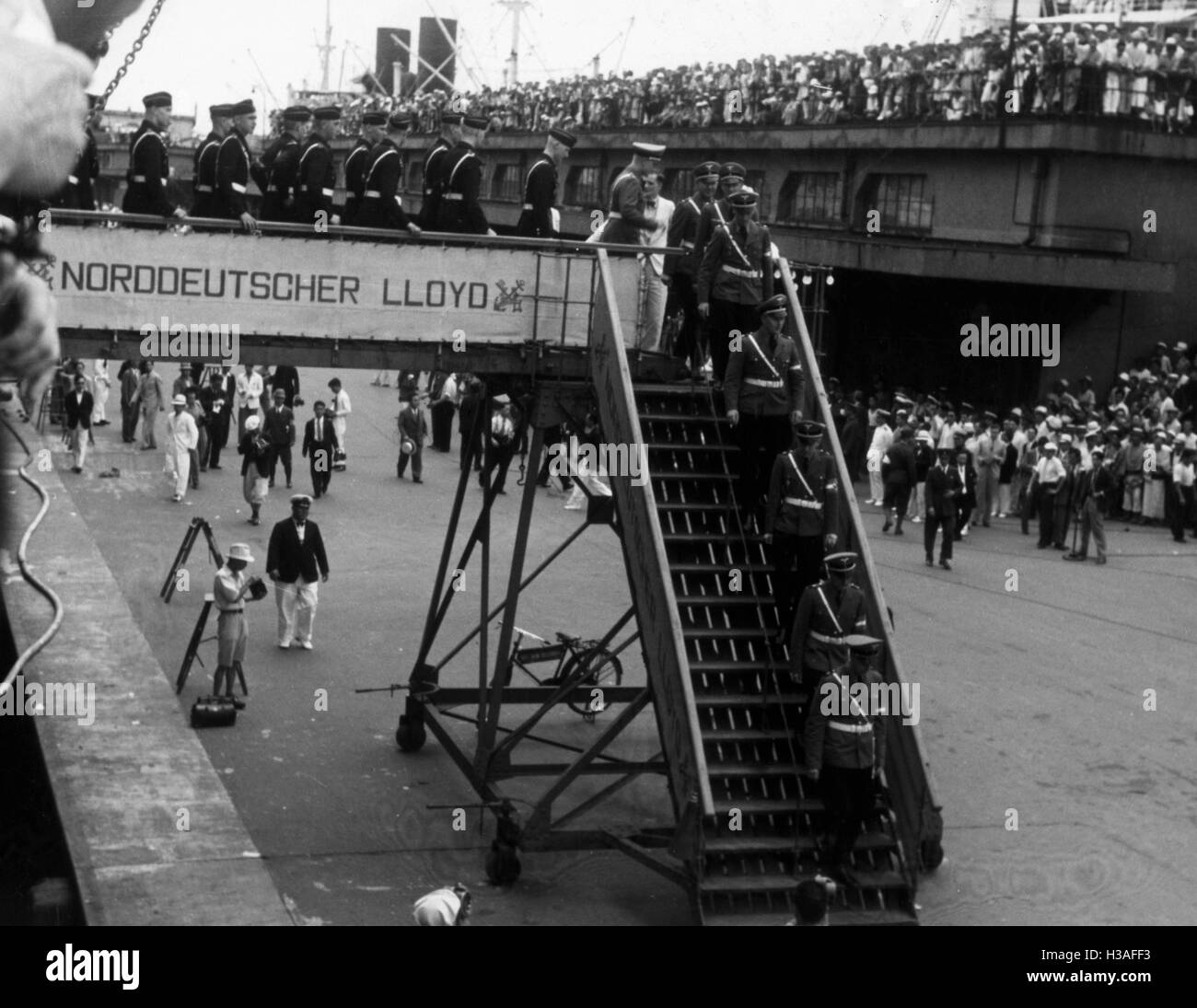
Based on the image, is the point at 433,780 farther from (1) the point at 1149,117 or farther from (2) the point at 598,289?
(1) the point at 1149,117

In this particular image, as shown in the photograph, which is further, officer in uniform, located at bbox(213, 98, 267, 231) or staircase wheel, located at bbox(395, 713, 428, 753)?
staircase wheel, located at bbox(395, 713, 428, 753)

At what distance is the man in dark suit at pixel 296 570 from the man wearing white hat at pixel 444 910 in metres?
10.1

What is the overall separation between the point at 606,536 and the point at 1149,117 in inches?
603

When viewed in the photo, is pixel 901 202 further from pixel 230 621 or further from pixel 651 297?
pixel 230 621

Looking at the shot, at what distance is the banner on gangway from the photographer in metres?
13.7

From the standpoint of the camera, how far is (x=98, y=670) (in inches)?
733

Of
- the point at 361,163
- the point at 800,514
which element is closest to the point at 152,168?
the point at 361,163

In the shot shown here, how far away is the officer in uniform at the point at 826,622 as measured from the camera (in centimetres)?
1206

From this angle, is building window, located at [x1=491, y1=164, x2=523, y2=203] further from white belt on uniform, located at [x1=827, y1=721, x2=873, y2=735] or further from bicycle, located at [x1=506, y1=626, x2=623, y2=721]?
white belt on uniform, located at [x1=827, y1=721, x2=873, y2=735]

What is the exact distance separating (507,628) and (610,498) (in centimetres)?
147

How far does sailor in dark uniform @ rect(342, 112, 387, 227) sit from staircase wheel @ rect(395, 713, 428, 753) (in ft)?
16.5

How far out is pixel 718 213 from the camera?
14109 mm

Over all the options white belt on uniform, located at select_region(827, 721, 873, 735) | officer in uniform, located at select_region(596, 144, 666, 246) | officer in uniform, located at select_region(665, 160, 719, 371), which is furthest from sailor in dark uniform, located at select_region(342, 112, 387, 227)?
A: white belt on uniform, located at select_region(827, 721, 873, 735)

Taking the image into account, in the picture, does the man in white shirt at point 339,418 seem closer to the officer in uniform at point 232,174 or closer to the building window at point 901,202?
the building window at point 901,202
